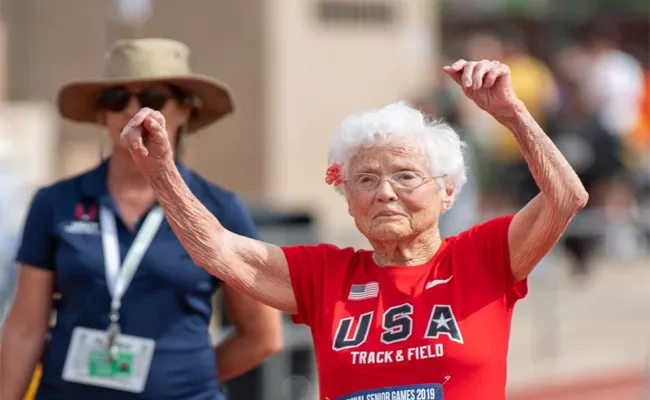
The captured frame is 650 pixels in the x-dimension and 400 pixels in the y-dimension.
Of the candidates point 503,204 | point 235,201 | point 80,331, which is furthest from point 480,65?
point 503,204

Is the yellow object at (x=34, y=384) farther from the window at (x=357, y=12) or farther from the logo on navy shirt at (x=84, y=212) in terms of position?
the window at (x=357, y=12)

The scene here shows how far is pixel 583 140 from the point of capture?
530 inches

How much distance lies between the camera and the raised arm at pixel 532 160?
11.5 feet

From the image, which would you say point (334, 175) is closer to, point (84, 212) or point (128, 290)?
point (128, 290)

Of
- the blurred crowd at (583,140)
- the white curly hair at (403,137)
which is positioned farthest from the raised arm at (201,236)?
the blurred crowd at (583,140)

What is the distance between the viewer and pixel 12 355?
4.50 metres

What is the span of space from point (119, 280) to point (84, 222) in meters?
0.23

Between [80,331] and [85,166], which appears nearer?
[80,331]

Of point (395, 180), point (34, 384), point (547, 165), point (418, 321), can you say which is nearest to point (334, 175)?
point (395, 180)

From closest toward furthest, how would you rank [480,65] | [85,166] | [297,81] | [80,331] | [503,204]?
1. [480,65]
2. [80,331]
3. [85,166]
4. [297,81]
5. [503,204]

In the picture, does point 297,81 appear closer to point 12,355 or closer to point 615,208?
point 615,208

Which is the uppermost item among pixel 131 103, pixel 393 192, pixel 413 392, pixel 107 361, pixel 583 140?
pixel 583 140

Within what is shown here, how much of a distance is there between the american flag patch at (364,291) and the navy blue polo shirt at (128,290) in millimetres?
807

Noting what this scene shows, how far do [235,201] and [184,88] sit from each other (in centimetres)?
43
